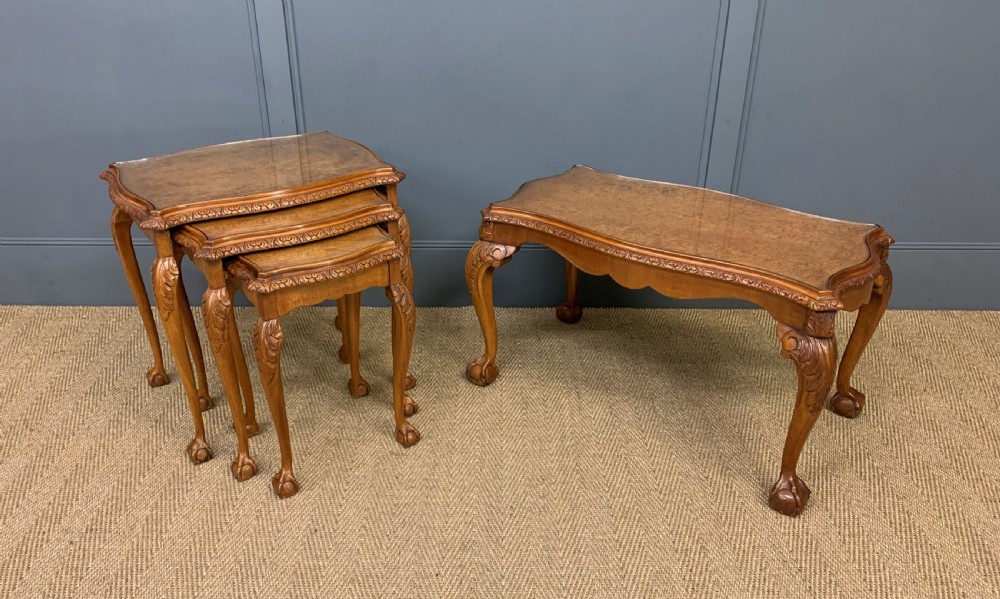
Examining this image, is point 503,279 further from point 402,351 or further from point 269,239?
point 269,239

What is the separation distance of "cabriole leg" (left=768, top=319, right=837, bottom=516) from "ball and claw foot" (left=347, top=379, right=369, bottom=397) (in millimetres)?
1228

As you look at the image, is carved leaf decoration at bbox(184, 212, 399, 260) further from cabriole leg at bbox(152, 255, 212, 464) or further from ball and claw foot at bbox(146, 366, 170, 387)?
ball and claw foot at bbox(146, 366, 170, 387)

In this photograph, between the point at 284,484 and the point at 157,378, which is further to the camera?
the point at 157,378

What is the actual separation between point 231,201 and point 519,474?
104 cm

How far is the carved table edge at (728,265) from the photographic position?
1.72 meters

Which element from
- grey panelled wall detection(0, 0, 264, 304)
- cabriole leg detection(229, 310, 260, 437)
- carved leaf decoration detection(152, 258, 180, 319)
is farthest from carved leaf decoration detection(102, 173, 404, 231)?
grey panelled wall detection(0, 0, 264, 304)

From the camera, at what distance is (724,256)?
1.88 meters

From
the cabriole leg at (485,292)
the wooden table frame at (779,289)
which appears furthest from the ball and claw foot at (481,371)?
the wooden table frame at (779,289)

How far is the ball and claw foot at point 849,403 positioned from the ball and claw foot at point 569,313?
3.02 ft

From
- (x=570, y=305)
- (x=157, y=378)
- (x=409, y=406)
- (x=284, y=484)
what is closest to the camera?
(x=284, y=484)

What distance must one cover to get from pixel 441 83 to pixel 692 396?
133cm

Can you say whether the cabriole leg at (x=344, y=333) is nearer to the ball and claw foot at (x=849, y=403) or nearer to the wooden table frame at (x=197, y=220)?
the wooden table frame at (x=197, y=220)

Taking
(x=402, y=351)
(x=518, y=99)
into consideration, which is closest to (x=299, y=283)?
(x=402, y=351)

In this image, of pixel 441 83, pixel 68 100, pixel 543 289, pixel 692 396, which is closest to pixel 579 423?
pixel 692 396
